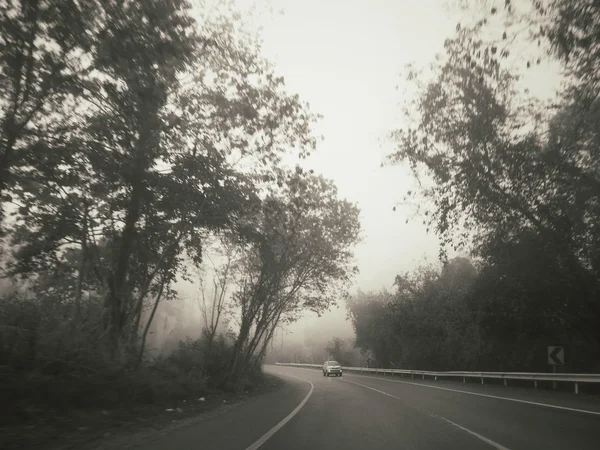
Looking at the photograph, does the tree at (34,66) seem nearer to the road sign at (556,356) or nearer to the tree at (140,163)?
the tree at (140,163)

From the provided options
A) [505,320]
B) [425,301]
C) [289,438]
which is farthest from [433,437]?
[425,301]

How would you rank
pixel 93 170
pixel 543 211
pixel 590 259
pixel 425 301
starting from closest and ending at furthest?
pixel 93 170 → pixel 543 211 → pixel 590 259 → pixel 425 301

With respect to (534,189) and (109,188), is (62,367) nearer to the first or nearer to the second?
(109,188)

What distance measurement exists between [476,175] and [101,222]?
44.3 ft

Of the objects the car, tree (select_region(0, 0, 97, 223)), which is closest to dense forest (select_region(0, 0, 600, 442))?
tree (select_region(0, 0, 97, 223))

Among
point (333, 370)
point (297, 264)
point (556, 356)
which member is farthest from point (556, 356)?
point (333, 370)

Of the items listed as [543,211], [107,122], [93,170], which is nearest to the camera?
[107,122]

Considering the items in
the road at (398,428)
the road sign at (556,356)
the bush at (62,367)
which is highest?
the road sign at (556,356)

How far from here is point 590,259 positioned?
1828cm

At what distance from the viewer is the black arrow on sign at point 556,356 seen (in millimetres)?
17938

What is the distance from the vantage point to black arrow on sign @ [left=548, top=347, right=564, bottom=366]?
17.9 m

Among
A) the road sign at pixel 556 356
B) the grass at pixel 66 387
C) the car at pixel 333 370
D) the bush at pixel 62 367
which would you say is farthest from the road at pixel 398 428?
the car at pixel 333 370

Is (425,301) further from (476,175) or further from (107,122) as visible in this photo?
(107,122)

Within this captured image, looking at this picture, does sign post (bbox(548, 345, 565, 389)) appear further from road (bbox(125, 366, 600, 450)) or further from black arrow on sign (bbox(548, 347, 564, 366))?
road (bbox(125, 366, 600, 450))
